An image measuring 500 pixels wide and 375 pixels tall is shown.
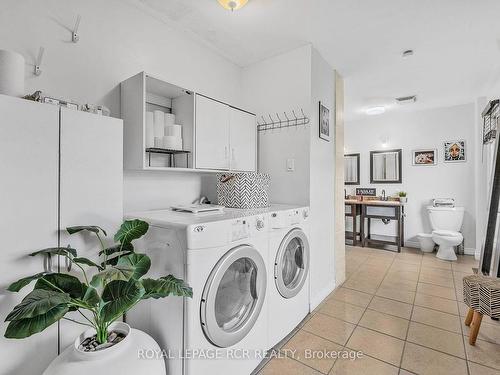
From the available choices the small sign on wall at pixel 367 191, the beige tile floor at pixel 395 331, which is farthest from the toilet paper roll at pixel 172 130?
the small sign on wall at pixel 367 191

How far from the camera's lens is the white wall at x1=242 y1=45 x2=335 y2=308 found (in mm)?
2318

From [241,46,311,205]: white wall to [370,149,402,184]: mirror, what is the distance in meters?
3.12

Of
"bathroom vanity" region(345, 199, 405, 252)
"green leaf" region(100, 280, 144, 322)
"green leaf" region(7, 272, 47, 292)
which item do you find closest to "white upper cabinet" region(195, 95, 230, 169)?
"green leaf" region(100, 280, 144, 322)


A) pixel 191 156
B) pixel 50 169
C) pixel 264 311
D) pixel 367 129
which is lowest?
pixel 264 311

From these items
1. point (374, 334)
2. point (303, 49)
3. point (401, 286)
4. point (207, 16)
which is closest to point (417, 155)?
point (401, 286)

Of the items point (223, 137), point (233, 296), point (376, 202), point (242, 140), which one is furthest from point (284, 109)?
point (376, 202)

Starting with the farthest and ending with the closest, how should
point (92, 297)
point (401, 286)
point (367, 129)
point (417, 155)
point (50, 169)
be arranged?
point (367, 129)
point (417, 155)
point (401, 286)
point (50, 169)
point (92, 297)

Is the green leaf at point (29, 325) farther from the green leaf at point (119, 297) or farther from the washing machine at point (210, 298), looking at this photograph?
the washing machine at point (210, 298)

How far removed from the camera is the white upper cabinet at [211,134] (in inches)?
76.0

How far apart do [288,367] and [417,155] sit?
14.1ft

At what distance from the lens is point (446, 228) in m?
3.95

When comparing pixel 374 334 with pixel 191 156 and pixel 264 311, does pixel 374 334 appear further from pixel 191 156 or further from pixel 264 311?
pixel 191 156

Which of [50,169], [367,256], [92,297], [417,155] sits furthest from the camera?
[417,155]

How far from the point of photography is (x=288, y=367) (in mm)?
1635
